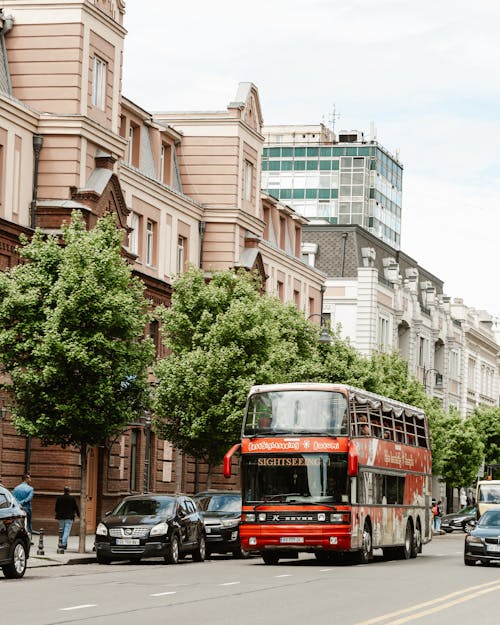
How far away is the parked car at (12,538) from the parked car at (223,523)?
11.1 meters

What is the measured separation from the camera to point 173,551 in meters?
31.6

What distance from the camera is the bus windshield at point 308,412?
1227 inches

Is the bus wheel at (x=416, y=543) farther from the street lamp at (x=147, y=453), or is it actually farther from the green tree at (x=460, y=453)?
the green tree at (x=460, y=453)

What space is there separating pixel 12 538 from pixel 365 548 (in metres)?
10.7

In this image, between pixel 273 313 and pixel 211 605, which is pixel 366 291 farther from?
pixel 211 605

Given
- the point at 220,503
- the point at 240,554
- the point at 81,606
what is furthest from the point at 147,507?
the point at 81,606

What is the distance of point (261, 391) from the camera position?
31469 millimetres

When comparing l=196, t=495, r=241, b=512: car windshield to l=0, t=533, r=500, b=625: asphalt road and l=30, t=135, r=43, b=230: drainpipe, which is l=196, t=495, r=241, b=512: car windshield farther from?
l=30, t=135, r=43, b=230: drainpipe

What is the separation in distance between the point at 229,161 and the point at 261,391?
23.5m

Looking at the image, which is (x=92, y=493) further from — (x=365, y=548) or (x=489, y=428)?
(x=489, y=428)

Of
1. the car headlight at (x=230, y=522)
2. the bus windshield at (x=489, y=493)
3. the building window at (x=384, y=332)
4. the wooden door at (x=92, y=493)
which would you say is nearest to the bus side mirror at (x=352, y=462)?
the car headlight at (x=230, y=522)

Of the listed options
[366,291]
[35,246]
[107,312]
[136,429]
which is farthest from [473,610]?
[366,291]

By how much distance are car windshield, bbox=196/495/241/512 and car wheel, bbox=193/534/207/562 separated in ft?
10.9

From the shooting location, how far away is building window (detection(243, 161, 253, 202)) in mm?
55406
